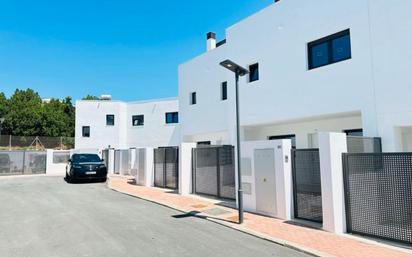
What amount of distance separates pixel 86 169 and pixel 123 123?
49.7 feet

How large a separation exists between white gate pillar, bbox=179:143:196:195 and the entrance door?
445cm

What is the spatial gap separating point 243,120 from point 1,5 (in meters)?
13.9

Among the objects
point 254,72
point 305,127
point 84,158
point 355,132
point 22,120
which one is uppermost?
point 22,120

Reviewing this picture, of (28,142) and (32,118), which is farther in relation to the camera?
(32,118)

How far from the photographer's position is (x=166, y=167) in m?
14.7

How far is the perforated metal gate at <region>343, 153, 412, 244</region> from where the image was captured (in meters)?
5.80

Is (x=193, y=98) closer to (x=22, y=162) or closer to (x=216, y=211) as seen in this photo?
(x=216, y=211)

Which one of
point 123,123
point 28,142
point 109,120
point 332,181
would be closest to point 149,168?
point 332,181

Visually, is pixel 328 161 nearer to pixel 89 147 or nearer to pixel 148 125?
pixel 148 125

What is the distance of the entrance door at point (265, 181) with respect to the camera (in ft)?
26.9

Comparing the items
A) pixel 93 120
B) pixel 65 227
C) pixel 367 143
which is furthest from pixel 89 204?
pixel 93 120

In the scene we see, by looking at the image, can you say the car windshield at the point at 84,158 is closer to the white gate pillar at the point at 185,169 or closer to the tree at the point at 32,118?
the white gate pillar at the point at 185,169

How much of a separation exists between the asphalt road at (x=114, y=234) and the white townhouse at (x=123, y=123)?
19.9m

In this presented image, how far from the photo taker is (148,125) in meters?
30.7
